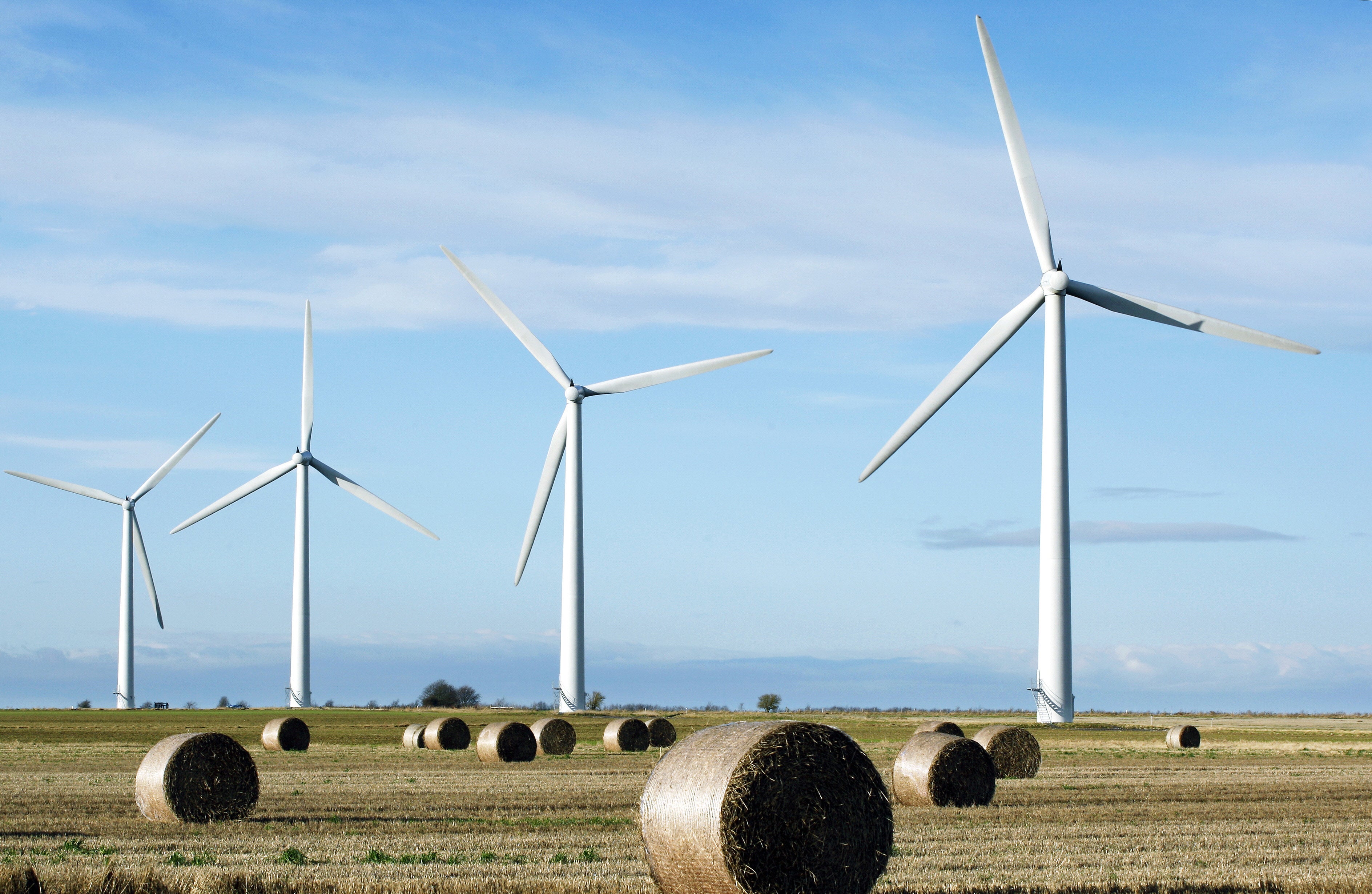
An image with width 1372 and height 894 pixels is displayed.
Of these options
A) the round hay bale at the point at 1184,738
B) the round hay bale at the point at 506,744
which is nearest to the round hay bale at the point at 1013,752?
the round hay bale at the point at 506,744

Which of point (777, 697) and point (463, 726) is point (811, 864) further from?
point (777, 697)

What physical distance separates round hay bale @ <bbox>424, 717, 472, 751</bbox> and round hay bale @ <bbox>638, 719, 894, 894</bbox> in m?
36.9

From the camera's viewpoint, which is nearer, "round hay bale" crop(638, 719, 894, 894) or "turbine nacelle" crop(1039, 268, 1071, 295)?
"round hay bale" crop(638, 719, 894, 894)

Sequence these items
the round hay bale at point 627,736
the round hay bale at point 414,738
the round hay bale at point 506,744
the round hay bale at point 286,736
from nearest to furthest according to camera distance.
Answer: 1. the round hay bale at point 506,744
2. the round hay bale at point 627,736
3. the round hay bale at point 286,736
4. the round hay bale at point 414,738

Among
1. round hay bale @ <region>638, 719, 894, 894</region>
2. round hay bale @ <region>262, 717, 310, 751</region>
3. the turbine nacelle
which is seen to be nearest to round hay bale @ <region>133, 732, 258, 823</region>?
round hay bale @ <region>638, 719, 894, 894</region>

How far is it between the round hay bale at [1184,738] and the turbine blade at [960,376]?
14.4m

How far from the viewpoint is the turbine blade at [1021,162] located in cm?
5441

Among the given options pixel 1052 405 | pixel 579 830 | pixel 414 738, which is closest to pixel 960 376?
pixel 1052 405

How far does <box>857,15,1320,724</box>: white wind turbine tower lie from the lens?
184 ft

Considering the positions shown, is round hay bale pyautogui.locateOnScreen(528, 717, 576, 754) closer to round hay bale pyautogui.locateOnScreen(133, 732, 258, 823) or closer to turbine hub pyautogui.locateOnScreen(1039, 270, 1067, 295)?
round hay bale pyautogui.locateOnScreen(133, 732, 258, 823)

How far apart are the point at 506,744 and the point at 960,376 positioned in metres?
22.1

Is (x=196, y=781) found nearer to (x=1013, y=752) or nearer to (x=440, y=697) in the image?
(x=1013, y=752)

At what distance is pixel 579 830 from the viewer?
69.5 ft

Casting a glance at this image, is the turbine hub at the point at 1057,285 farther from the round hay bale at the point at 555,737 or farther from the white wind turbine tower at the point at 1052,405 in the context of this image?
the round hay bale at the point at 555,737
